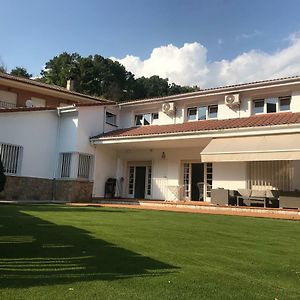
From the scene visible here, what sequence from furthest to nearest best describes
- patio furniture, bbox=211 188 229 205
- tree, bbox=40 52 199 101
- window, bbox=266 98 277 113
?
tree, bbox=40 52 199 101 → window, bbox=266 98 277 113 → patio furniture, bbox=211 188 229 205

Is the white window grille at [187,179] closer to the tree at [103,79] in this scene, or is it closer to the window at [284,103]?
the window at [284,103]

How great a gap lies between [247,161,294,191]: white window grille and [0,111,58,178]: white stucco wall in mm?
12924

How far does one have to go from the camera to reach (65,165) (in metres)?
27.0

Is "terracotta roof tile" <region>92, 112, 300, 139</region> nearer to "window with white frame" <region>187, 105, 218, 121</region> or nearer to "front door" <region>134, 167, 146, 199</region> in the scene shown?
"window with white frame" <region>187, 105, 218, 121</region>

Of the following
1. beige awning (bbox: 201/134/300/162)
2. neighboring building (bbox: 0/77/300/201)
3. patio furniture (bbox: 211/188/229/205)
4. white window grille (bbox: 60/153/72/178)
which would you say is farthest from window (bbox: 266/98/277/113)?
white window grille (bbox: 60/153/72/178)

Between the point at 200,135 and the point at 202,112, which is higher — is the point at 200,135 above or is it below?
below

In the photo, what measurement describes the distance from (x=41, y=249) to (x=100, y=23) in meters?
16.2

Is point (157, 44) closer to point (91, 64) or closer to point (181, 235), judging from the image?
point (181, 235)

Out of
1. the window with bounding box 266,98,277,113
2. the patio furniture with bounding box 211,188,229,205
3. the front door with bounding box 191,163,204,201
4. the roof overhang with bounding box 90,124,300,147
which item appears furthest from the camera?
the front door with bounding box 191,163,204,201

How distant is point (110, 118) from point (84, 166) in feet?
16.0

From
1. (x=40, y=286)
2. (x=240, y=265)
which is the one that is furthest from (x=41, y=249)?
(x=240, y=265)

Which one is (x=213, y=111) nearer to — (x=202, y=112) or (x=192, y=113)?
(x=202, y=112)

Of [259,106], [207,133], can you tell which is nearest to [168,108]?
[207,133]

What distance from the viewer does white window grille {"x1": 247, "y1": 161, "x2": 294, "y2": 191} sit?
21891 mm
